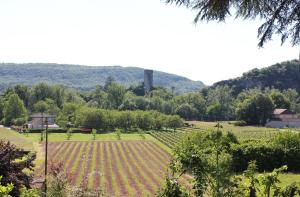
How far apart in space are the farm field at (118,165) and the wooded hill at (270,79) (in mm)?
123599

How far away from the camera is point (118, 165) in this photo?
39469 millimetres

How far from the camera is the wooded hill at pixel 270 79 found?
6806 inches

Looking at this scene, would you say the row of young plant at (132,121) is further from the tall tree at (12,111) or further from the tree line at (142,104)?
the tall tree at (12,111)

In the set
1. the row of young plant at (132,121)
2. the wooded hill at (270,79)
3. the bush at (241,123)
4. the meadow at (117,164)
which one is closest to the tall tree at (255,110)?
the bush at (241,123)

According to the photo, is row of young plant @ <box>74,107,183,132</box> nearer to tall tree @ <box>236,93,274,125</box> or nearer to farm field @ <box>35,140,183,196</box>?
tall tree @ <box>236,93,274,125</box>

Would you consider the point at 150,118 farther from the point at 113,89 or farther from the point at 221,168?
the point at 221,168

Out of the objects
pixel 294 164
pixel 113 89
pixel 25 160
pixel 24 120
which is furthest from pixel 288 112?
pixel 25 160

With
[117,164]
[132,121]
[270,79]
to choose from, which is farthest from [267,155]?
[270,79]

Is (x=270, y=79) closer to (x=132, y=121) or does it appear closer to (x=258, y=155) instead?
(x=132, y=121)

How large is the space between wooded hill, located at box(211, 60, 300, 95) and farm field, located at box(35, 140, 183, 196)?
124m

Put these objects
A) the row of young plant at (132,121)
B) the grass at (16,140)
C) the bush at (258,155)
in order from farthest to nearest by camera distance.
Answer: the row of young plant at (132,121) → the grass at (16,140) → the bush at (258,155)

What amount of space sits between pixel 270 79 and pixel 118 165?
148 metres

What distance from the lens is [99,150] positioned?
52.2 m

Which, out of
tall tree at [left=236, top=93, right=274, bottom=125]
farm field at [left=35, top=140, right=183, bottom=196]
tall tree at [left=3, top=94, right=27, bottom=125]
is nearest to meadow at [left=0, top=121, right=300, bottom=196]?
farm field at [left=35, top=140, right=183, bottom=196]
